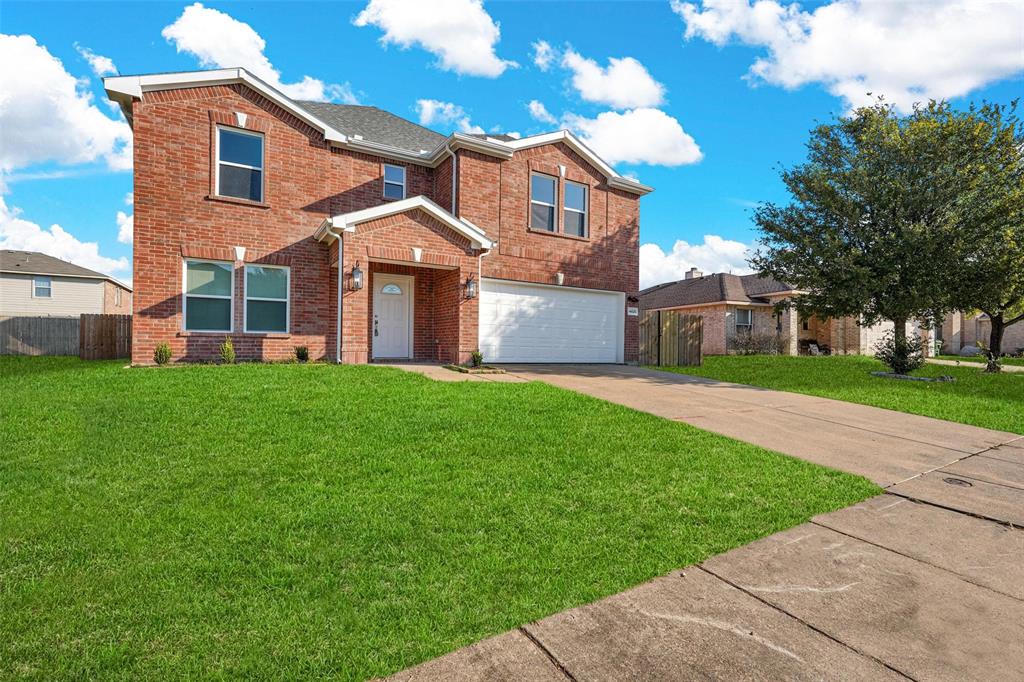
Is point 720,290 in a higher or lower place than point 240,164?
lower

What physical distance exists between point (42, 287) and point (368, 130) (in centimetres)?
2413

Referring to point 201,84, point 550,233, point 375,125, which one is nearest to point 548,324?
point 550,233

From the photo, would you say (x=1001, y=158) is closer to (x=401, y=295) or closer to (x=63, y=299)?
(x=401, y=295)

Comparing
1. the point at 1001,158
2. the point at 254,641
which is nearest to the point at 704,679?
the point at 254,641

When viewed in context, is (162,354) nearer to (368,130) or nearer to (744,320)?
(368,130)

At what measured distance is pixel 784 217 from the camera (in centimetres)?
1467

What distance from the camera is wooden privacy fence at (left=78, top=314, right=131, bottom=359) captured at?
15.0m

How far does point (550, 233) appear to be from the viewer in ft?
49.9

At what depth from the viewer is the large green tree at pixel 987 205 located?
12758mm

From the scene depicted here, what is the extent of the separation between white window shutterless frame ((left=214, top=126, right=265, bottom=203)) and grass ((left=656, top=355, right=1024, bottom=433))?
1192 centimetres

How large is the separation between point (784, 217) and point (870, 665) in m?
14.6

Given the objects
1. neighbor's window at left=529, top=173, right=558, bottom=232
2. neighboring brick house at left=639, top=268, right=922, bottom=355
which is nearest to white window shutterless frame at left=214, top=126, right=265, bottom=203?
neighbor's window at left=529, top=173, right=558, bottom=232

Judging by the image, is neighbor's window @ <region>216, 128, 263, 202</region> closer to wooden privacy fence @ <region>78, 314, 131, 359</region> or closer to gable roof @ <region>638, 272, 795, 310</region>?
wooden privacy fence @ <region>78, 314, 131, 359</region>

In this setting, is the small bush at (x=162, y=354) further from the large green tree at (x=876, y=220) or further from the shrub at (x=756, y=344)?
the shrub at (x=756, y=344)
